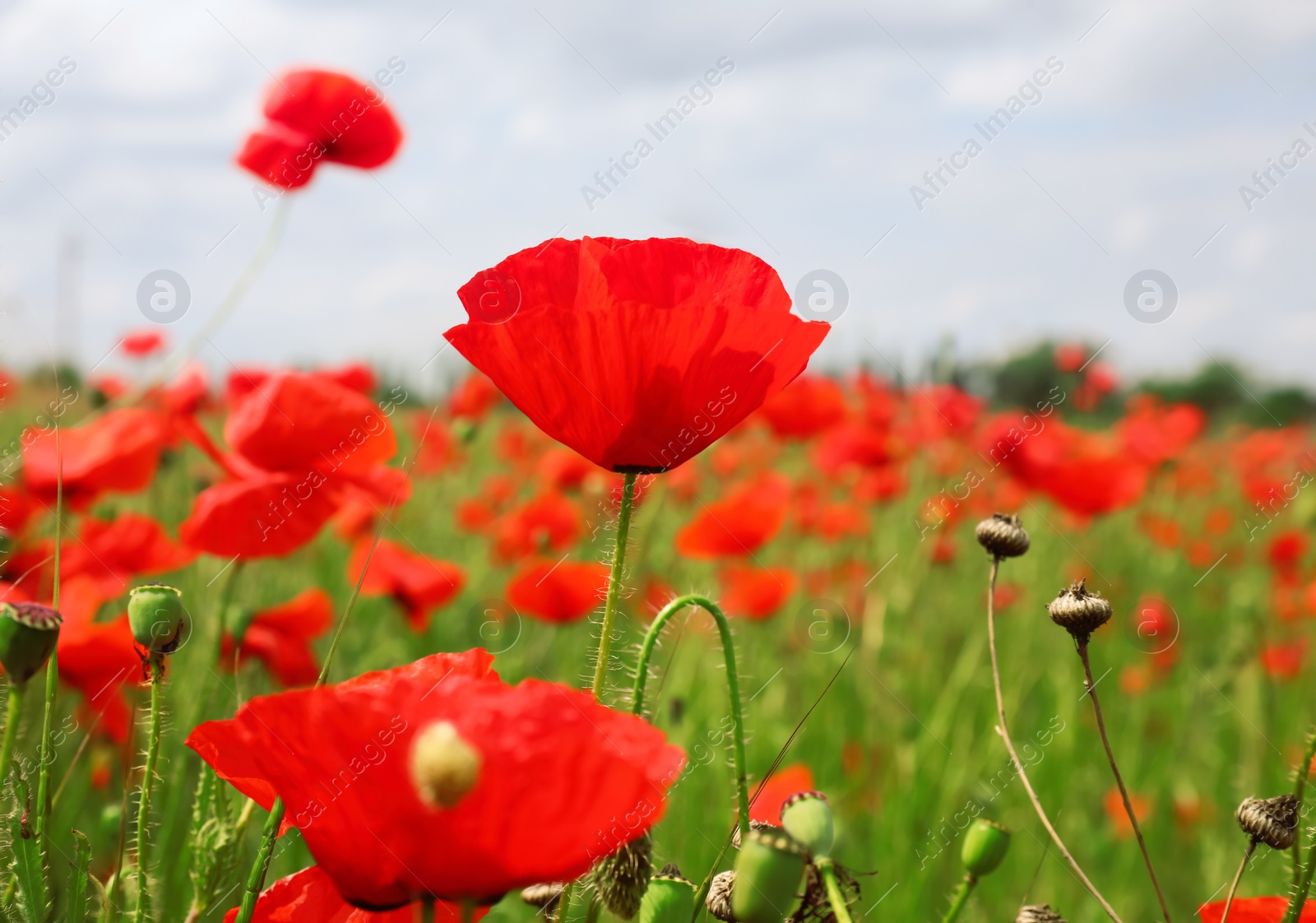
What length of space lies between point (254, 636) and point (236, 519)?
1.17ft

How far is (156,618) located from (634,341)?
26 centimetres

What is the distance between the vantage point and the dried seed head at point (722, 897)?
0.45 meters

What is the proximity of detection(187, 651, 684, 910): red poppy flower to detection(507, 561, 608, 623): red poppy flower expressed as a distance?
140cm

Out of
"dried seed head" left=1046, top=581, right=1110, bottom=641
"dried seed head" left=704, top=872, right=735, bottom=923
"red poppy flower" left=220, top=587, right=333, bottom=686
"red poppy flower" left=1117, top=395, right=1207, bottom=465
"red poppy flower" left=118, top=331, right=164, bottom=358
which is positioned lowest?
"red poppy flower" left=118, top=331, right=164, bottom=358

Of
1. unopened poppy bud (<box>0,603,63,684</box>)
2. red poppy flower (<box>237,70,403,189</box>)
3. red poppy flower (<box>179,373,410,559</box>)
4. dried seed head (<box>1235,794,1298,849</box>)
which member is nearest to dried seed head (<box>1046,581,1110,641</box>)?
dried seed head (<box>1235,794,1298,849</box>)

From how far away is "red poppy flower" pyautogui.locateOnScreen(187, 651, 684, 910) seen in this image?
313 mm

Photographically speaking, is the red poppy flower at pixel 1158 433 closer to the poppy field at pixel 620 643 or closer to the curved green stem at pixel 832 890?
the poppy field at pixel 620 643

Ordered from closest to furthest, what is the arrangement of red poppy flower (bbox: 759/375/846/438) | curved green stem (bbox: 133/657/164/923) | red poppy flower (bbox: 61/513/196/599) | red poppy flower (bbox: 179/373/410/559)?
1. curved green stem (bbox: 133/657/164/923)
2. red poppy flower (bbox: 179/373/410/559)
3. red poppy flower (bbox: 61/513/196/599)
4. red poppy flower (bbox: 759/375/846/438)

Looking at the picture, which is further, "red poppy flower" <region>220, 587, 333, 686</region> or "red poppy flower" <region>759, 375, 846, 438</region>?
"red poppy flower" <region>759, 375, 846, 438</region>

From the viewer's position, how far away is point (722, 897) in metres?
0.46

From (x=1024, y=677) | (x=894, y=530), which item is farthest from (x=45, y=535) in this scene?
(x=894, y=530)

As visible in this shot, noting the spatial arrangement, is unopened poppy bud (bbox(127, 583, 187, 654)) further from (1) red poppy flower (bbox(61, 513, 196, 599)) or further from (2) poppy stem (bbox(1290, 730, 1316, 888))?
(1) red poppy flower (bbox(61, 513, 196, 599))

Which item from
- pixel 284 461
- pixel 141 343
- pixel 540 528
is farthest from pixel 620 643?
pixel 141 343

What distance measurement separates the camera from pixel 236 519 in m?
1.02
